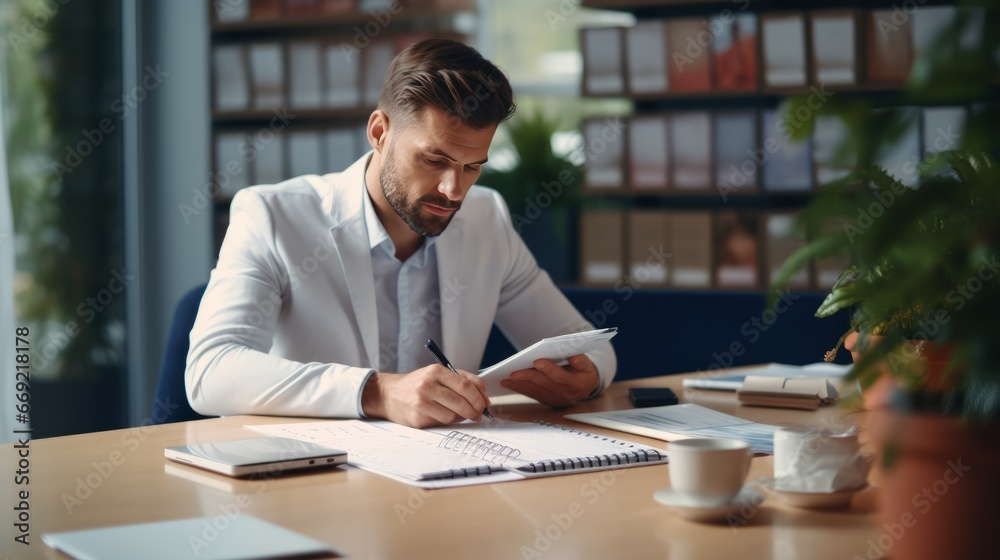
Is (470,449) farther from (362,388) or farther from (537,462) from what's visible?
(362,388)

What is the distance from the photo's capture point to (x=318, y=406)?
1656mm

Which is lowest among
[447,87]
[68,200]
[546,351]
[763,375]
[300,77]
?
[763,375]

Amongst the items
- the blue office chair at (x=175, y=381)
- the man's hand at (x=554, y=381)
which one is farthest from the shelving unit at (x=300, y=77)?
the man's hand at (x=554, y=381)

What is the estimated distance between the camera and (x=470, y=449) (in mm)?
1389

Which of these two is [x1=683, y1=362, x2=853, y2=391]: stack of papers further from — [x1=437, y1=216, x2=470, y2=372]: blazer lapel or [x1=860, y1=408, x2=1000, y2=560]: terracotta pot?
[x1=860, y1=408, x2=1000, y2=560]: terracotta pot

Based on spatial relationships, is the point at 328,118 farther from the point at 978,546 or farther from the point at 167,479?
the point at 978,546

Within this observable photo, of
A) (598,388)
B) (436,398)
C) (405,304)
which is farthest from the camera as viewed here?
(405,304)

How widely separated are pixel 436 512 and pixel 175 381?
104 centimetres

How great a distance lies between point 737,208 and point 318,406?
8.03ft

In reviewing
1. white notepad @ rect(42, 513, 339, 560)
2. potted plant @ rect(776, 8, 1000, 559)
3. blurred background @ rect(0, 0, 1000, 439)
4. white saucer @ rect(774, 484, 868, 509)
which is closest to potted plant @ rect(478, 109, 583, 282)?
blurred background @ rect(0, 0, 1000, 439)

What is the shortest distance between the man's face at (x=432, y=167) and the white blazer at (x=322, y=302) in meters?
0.10

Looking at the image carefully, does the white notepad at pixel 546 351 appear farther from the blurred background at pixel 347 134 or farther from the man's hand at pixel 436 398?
the blurred background at pixel 347 134

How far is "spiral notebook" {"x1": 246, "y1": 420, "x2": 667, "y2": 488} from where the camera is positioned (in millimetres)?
1267

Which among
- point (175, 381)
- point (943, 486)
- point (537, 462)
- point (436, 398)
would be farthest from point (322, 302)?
point (943, 486)
